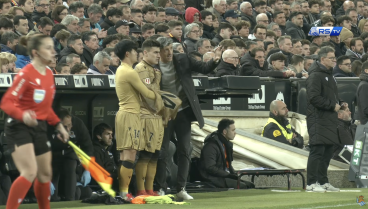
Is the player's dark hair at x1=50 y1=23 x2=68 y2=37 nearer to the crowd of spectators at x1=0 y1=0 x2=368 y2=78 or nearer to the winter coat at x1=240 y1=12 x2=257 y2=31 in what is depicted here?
the crowd of spectators at x1=0 y1=0 x2=368 y2=78

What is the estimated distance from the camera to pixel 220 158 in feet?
40.7

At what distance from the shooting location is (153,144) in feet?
30.8

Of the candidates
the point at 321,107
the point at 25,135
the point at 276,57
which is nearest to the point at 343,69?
the point at 276,57

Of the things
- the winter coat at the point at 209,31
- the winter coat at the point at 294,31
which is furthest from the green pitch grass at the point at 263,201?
the winter coat at the point at 294,31

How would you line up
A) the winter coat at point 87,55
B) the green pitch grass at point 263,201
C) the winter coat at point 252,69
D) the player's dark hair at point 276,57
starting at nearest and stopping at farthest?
the green pitch grass at point 263,201, the winter coat at point 87,55, the winter coat at point 252,69, the player's dark hair at point 276,57

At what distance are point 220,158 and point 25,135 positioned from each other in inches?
229

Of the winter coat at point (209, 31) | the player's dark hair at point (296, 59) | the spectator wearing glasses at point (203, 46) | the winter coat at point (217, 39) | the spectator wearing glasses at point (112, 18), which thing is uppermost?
the spectator wearing glasses at point (112, 18)

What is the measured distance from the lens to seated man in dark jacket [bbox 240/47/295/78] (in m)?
14.7

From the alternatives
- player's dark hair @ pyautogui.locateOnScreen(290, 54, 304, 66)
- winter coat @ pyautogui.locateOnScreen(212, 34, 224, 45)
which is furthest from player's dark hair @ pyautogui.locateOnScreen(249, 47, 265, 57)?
winter coat @ pyautogui.locateOnScreen(212, 34, 224, 45)

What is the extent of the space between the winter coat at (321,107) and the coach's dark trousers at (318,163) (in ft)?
0.42

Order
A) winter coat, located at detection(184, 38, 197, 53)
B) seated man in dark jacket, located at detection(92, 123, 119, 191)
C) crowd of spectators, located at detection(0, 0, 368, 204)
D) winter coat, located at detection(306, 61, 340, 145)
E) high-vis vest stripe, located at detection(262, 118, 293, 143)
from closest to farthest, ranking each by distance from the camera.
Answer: seated man in dark jacket, located at detection(92, 123, 119, 191)
winter coat, located at detection(306, 61, 340, 145)
crowd of spectators, located at detection(0, 0, 368, 204)
high-vis vest stripe, located at detection(262, 118, 293, 143)
winter coat, located at detection(184, 38, 197, 53)

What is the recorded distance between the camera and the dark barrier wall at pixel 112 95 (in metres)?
10.0

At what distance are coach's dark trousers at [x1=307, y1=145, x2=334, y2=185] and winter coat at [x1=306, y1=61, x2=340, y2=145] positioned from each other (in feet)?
0.42

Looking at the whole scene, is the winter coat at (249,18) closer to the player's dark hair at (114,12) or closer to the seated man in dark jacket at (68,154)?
the player's dark hair at (114,12)
